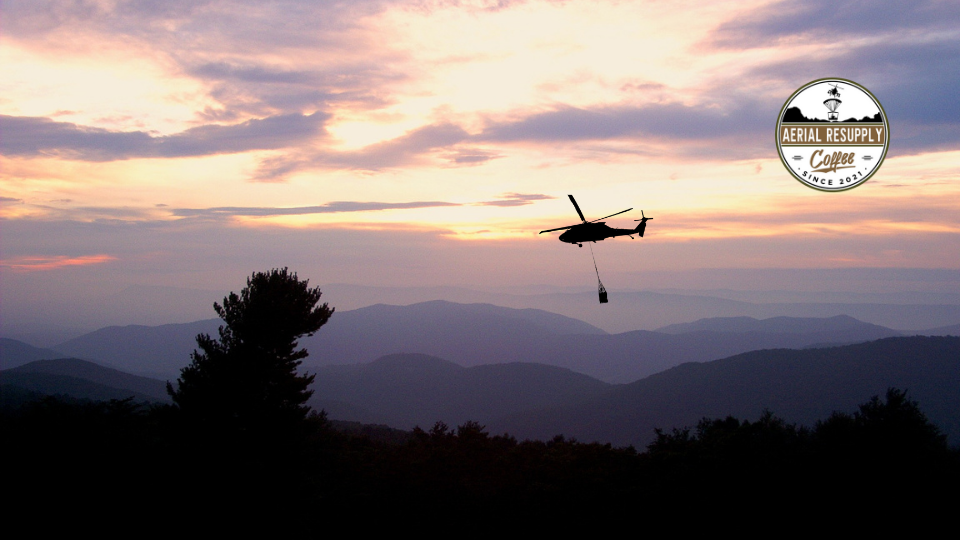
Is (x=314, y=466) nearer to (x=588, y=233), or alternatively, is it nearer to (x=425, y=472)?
(x=425, y=472)

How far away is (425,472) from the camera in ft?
130

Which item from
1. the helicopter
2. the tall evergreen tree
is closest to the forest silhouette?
the tall evergreen tree

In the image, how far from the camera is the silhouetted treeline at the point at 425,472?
28797 mm

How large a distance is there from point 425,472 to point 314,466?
963 centimetres

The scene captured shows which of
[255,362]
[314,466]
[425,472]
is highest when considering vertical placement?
[255,362]

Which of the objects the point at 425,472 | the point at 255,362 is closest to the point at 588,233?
the point at 255,362

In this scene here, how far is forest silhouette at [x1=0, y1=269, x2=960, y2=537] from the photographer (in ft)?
94.7

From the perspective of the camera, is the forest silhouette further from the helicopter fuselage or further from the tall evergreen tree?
the helicopter fuselage

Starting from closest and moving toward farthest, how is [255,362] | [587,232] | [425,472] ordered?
[587,232], [255,362], [425,472]

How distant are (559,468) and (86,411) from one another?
30.0 meters

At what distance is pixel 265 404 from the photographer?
106 feet

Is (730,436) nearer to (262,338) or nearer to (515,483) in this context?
(515,483)

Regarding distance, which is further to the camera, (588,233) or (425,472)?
→ (425,472)

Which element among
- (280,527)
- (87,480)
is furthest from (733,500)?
(87,480)
